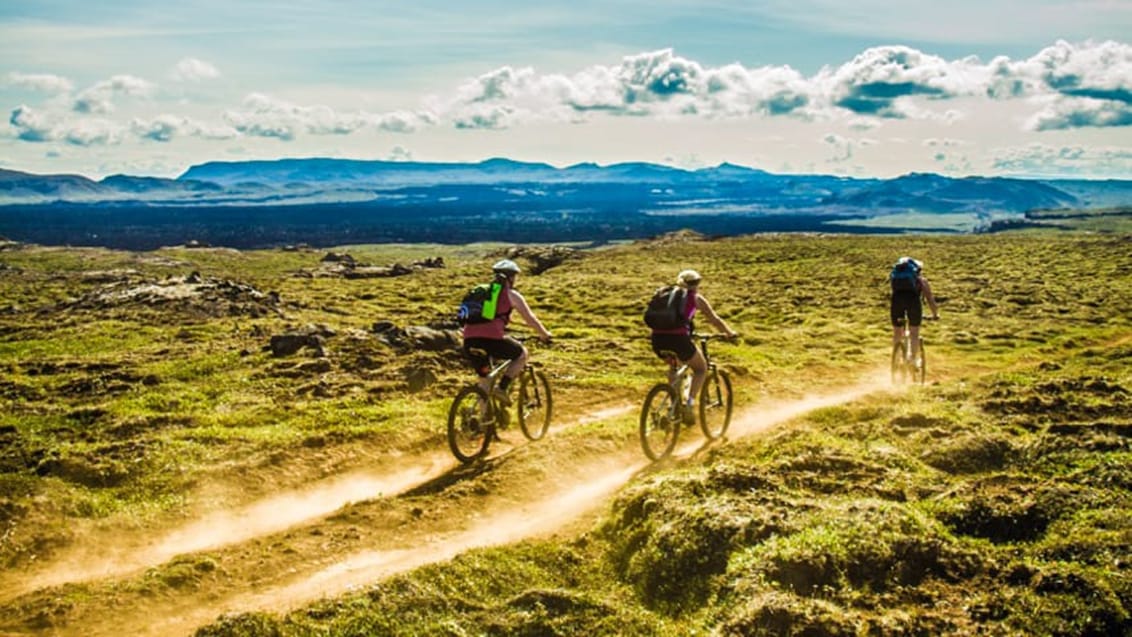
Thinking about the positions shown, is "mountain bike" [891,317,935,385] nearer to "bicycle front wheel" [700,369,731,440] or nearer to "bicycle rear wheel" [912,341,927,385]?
"bicycle rear wheel" [912,341,927,385]

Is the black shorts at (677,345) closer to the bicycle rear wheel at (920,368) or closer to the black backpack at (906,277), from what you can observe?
the black backpack at (906,277)

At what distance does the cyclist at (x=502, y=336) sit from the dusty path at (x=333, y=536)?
1521 mm

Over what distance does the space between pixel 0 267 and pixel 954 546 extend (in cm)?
14269

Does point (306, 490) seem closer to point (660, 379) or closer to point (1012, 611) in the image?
point (1012, 611)

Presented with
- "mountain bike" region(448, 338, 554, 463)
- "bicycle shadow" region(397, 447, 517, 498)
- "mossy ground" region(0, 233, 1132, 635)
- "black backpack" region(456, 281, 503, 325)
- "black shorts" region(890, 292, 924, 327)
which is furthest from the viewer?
"black shorts" region(890, 292, 924, 327)

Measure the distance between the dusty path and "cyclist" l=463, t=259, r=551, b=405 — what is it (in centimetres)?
152

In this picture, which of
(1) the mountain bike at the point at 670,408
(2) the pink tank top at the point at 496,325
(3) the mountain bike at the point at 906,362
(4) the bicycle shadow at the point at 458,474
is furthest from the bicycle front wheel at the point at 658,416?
(3) the mountain bike at the point at 906,362

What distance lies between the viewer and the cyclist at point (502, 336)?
600 inches

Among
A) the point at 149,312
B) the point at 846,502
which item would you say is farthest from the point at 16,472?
the point at 149,312

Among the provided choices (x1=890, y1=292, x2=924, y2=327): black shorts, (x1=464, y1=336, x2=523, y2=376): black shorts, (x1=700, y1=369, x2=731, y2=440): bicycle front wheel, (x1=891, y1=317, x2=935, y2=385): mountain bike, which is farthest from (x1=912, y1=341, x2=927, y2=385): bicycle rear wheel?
(x1=464, y1=336, x2=523, y2=376): black shorts

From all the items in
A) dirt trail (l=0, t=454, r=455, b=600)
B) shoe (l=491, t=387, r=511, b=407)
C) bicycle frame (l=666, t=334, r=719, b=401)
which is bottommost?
dirt trail (l=0, t=454, r=455, b=600)

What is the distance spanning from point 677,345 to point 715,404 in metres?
2.45

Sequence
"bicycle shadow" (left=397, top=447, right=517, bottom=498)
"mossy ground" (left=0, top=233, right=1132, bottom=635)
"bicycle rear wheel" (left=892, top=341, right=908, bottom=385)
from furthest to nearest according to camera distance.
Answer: "bicycle rear wheel" (left=892, top=341, right=908, bottom=385) → "bicycle shadow" (left=397, top=447, right=517, bottom=498) → "mossy ground" (left=0, top=233, right=1132, bottom=635)

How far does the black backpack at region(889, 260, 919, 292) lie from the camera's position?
22.8 meters
